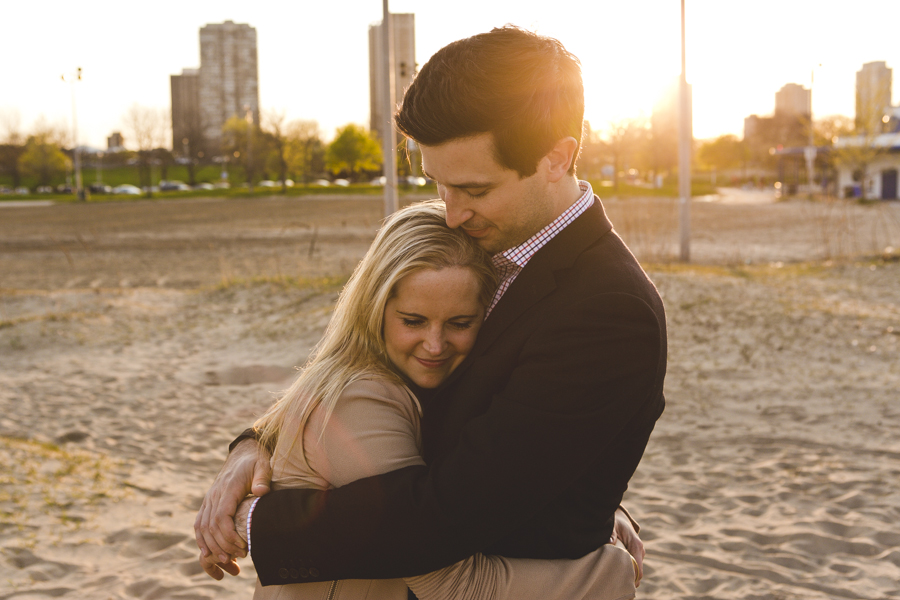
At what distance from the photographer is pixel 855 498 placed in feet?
18.1

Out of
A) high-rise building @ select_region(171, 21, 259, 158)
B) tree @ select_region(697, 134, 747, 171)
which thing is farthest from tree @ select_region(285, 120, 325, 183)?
high-rise building @ select_region(171, 21, 259, 158)

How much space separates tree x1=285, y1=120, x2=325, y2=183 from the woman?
8357 centimetres

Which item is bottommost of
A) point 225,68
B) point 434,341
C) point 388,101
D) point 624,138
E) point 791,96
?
point 434,341

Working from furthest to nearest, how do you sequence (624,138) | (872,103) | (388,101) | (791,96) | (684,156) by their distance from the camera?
(791,96), (624,138), (872,103), (684,156), (388,101)

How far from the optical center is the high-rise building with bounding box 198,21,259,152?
157m

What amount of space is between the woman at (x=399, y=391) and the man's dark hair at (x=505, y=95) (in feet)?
1.06

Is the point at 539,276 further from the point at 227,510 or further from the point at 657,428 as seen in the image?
the point at 657,428

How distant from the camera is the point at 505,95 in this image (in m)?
1.80

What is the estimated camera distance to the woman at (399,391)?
1.84m

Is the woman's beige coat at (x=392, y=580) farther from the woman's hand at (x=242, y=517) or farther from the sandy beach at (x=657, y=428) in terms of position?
the sandy beach at (x=657, y=428)

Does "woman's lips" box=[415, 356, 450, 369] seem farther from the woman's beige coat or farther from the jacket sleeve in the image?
the jacket sleeve

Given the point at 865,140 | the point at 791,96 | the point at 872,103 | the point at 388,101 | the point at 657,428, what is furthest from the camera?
the point at 791,96

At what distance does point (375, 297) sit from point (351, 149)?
87430 mm

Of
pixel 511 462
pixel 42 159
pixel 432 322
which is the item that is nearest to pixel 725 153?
pixel 42 159
